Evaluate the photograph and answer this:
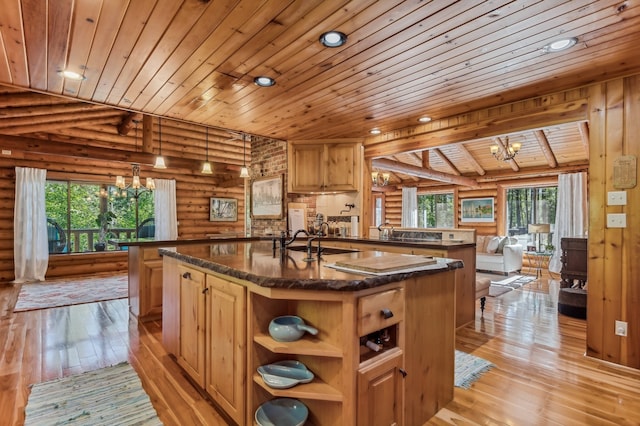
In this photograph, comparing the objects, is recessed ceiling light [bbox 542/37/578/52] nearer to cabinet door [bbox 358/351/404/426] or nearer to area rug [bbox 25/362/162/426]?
cabinet door [bbox 358/351/404/426]

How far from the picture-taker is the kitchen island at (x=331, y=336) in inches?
59.7

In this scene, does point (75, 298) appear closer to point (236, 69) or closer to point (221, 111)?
point (221, 111)

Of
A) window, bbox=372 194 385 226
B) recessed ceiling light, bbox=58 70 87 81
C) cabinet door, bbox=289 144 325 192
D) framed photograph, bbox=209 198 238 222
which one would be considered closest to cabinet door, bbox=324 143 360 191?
cabinet door, bbox=289 144 325 192

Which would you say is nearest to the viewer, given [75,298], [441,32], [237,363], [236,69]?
[237,363]

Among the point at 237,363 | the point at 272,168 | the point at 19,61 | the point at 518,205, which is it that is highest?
the point at 19,61

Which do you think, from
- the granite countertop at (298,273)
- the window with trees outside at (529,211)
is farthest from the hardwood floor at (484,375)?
the window with trees outside at (529,211)

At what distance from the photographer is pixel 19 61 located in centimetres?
245

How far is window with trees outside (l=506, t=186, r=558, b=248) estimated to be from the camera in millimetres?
8109

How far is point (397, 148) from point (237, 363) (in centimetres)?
372

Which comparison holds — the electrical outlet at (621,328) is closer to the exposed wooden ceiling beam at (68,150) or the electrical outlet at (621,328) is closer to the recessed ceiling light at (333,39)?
the recessed ceiling light at (333,39)

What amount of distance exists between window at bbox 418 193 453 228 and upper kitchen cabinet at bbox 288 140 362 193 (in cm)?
660

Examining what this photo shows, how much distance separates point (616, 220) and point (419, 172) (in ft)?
17.2

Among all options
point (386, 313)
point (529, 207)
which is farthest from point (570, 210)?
point (386, 313)

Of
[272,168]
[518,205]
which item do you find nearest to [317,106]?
[272,168]
